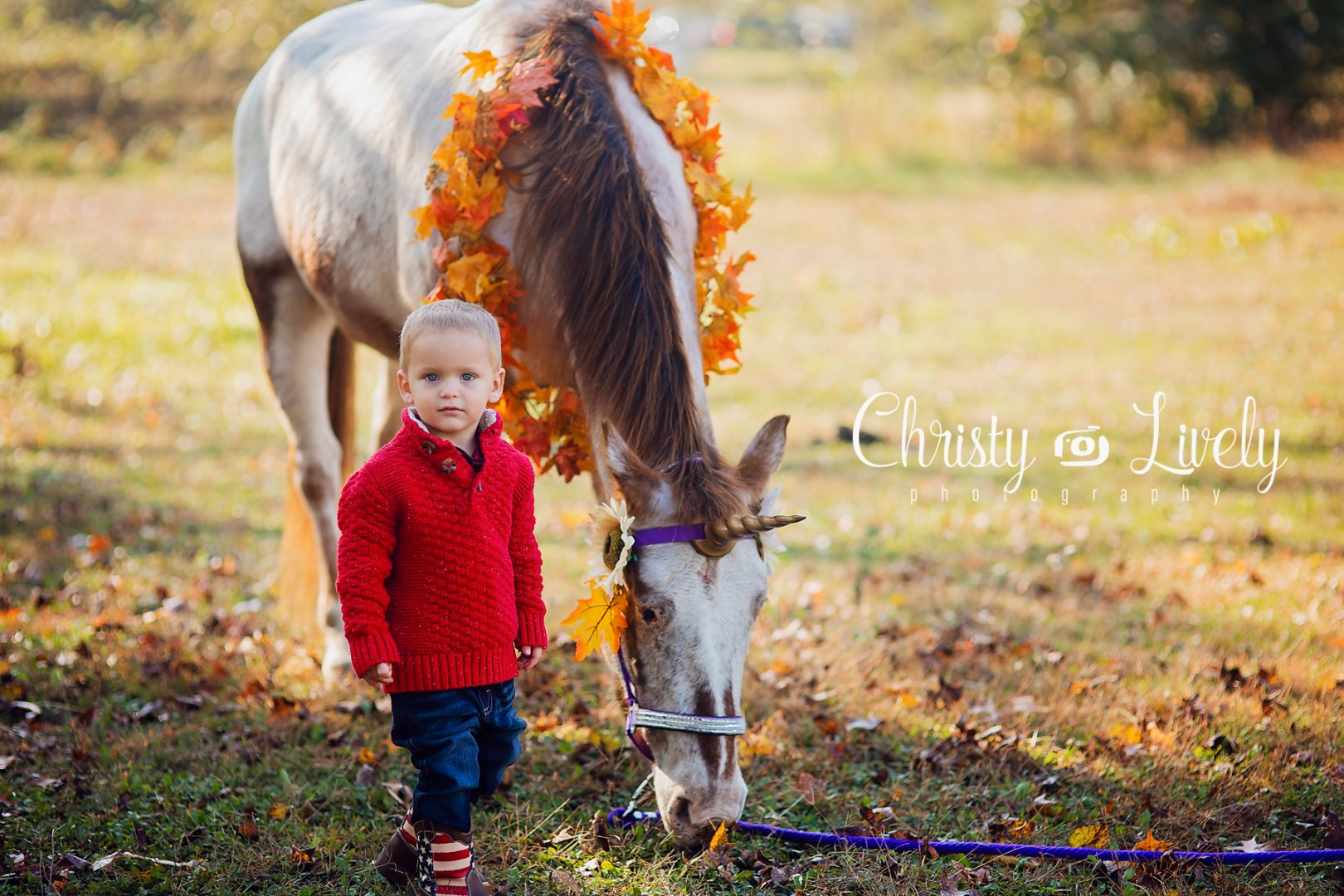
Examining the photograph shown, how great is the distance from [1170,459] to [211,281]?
882 centimetres

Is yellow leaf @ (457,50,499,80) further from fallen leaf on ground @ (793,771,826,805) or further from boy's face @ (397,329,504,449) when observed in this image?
fallen leaf on ground @ (793,771,826,805)

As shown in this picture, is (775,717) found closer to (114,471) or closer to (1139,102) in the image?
(114,471)

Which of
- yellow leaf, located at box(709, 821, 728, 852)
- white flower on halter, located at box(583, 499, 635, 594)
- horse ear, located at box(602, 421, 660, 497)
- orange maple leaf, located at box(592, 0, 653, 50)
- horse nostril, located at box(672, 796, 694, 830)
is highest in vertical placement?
orange maple leaf, located at box(592, 0, 653, 50)

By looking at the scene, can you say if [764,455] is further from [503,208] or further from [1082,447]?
[1082,447]

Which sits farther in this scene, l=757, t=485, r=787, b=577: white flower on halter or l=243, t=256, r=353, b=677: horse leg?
l=243, t=256, r=353, b=677: horse leg

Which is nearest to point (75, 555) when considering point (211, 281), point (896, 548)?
point (896, 548)

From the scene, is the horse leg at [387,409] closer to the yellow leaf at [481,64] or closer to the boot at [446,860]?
the yellow leaf at [481,64]

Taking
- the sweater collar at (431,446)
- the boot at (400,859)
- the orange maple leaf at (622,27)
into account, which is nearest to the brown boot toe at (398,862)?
the boot at (400,859)

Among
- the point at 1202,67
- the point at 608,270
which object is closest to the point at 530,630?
the point at 608,270

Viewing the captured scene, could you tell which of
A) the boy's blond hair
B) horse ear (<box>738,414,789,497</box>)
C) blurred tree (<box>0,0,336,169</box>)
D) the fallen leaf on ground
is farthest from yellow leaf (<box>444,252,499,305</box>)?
blurred tree (<box>0,0,336,169</box>)

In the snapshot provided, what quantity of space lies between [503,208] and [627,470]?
1113 mm

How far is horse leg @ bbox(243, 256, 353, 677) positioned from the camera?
15.5ft

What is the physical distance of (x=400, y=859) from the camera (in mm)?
2988

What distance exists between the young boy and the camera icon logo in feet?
16.2
